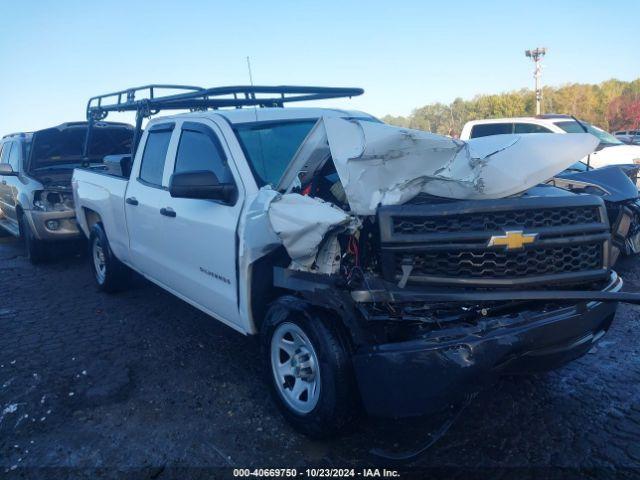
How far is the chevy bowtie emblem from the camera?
8.14 feet

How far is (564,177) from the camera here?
4254 millimetres

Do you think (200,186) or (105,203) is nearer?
(200,186)

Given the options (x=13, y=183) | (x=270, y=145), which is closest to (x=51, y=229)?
(x=13, y=183)

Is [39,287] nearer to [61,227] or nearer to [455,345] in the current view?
[61,227]

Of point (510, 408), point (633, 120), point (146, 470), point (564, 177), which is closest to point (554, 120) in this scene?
point (564, 177)

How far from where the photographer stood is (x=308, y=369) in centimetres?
296

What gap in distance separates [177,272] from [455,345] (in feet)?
8.37

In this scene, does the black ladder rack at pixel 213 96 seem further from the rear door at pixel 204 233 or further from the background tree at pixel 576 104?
the background tree at pixel 576 104

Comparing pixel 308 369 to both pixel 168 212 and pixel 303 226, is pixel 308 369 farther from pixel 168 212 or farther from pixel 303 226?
pixel 168 212

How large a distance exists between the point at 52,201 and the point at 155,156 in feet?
12.0

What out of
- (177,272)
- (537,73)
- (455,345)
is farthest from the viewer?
(537,73)

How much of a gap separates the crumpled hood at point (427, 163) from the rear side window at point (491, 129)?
892 centimetres

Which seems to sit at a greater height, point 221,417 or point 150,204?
point 150,204

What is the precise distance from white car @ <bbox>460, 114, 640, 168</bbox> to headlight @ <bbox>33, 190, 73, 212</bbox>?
26.0 feet
